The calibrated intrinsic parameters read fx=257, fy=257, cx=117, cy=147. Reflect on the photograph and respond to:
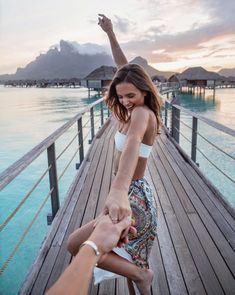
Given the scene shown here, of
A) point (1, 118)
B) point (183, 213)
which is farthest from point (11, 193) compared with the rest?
point (1, 118)

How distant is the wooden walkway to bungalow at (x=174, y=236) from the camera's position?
1846 mm

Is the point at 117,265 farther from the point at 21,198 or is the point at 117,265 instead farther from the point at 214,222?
the point at 21,198

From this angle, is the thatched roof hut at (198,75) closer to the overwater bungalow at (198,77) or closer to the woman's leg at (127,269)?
the overwater bungalow at (198,77)

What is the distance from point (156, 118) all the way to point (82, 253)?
2.77ft

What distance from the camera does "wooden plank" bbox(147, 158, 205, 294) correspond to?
5.98 feet

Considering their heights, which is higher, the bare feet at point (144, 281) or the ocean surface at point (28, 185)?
the bare feet at point (144, 281)

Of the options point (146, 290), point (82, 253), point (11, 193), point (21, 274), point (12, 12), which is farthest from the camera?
point (12, 12)

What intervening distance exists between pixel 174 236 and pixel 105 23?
197cm

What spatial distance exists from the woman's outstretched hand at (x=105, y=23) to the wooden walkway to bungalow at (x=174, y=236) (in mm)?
1849

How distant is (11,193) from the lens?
6496 mm

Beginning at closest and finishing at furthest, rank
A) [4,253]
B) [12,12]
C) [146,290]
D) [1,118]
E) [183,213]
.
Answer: [146,290], [183,213], [4,253], [12,12], [1,118]

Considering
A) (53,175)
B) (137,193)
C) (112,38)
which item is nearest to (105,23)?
(112,38)

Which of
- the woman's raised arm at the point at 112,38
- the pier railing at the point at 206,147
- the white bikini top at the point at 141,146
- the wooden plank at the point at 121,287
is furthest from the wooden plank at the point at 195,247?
the woman's raised arm at the point at 112,38

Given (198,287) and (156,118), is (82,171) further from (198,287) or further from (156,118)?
(156,118)
